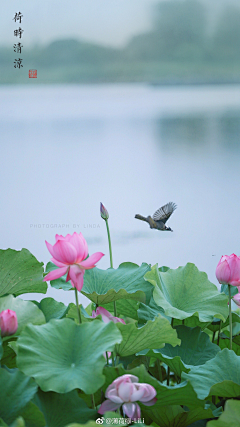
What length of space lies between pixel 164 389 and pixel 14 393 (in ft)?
0.49

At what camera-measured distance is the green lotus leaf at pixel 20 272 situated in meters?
0.55

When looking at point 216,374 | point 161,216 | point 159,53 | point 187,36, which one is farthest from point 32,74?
point 216,374

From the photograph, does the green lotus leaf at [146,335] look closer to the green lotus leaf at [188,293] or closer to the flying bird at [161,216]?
the green lotus leaf at [188,293]

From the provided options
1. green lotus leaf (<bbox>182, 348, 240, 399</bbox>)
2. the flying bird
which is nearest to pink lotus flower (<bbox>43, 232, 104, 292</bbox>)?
green lotus leaf (<bbox>182, 348, 240, 399</bbox>)

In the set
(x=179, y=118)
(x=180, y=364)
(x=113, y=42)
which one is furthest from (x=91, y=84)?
(x=180, y=364)

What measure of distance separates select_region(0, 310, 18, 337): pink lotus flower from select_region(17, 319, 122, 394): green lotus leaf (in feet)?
0.07

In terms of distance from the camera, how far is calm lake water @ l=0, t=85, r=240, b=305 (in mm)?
2193

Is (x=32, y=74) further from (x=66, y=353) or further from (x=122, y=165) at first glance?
(x=66, y=353)

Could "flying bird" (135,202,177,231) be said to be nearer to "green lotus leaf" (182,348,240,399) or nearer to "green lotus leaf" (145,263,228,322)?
"green lotus leaf" (145,263,228,322)

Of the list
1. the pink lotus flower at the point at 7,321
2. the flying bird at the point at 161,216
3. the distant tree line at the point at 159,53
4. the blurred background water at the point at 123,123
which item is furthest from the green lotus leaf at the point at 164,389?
the distant tree line at the point at 159,53

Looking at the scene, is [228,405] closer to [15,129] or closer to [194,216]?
[194,216]

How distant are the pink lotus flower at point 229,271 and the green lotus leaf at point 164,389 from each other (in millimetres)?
156

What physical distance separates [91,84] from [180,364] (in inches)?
83.2

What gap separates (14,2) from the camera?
215cm
